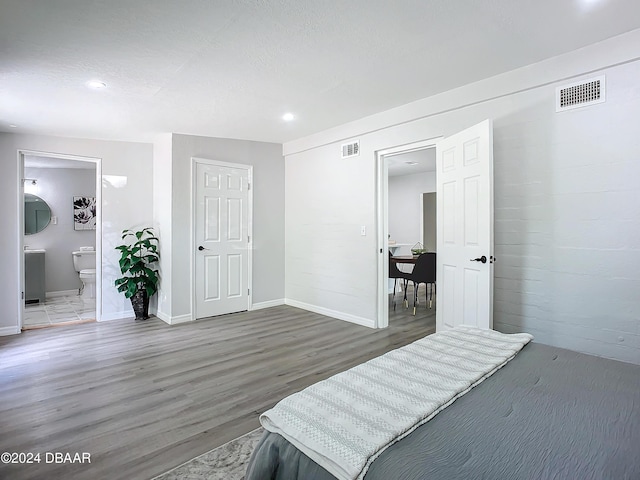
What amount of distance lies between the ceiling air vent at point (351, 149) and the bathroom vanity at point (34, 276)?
17.6 ft

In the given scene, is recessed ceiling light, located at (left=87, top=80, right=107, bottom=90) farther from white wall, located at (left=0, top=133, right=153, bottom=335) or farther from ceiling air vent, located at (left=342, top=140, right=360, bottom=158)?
ceiling air vent, located at (left=342, top=140, right=360, bottom=158)

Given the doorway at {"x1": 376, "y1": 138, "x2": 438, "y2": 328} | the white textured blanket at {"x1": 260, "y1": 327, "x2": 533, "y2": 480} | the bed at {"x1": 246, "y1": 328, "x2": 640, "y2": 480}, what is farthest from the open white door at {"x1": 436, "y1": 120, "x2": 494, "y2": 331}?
the doorway at {"x1": 376, "y1": 138, "x2": 438, "y2": 328}

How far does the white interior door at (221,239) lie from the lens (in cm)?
482

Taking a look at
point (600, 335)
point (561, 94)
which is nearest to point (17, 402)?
point (600, 335)

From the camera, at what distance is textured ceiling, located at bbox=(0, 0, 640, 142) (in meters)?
2.08

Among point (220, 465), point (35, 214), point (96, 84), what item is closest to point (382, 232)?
point (220, 465)

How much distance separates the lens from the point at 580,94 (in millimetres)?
2643

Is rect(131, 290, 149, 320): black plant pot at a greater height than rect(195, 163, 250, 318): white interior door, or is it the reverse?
rect(195, 163, 250, 318): white interior door

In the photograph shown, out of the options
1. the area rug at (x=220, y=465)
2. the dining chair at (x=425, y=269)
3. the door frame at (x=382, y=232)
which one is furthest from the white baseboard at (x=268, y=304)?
the area rug at (x=220, y=465)

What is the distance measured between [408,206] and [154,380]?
6.42m

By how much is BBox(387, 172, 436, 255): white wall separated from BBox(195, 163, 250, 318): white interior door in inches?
160

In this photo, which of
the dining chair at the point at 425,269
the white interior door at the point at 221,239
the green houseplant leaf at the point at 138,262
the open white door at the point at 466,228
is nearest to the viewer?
the open white door at the point at 466,228

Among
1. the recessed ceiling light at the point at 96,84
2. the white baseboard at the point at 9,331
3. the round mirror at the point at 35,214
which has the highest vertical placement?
the recessed ceiling light at the point at 96,84

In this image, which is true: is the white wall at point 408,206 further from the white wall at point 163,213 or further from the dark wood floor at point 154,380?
the white wall at point 163,213
